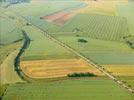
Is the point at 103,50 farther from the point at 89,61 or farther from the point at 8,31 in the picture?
the point at 8,31

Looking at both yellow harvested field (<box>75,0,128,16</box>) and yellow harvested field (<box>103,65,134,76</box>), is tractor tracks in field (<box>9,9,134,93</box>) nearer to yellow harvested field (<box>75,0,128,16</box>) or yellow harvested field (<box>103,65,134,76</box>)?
yellow harvested field (<box>103,65,134,76</box>)

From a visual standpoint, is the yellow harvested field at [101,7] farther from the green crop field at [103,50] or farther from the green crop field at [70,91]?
the green crop field at [70,91]

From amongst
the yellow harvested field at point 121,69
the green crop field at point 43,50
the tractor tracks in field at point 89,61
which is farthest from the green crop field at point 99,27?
the yellow harvested field at point 121,69

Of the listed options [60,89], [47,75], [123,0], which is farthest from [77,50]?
[123,0]

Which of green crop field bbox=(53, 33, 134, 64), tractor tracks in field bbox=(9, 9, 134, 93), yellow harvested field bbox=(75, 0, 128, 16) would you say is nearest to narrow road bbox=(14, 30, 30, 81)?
tractor tracks in field bbox=(9, 9, 134, 93)

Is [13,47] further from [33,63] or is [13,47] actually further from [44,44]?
[33,63]

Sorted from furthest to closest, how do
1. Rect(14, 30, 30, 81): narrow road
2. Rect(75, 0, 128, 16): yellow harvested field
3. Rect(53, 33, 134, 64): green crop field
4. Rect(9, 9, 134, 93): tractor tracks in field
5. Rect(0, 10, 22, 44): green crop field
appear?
1. Rect(75, 0, 128, 16): yellow harvested field
2. Rect(0, 10, 22, 44): green crop field
3. Rect(53, 33, 134, 64): green crop field
4. Rect(14, 30, 30, 81): narrow road
5. Rect(9, 9, 134, 93): tractor tracks in field

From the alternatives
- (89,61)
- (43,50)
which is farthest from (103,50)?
(43,50)
